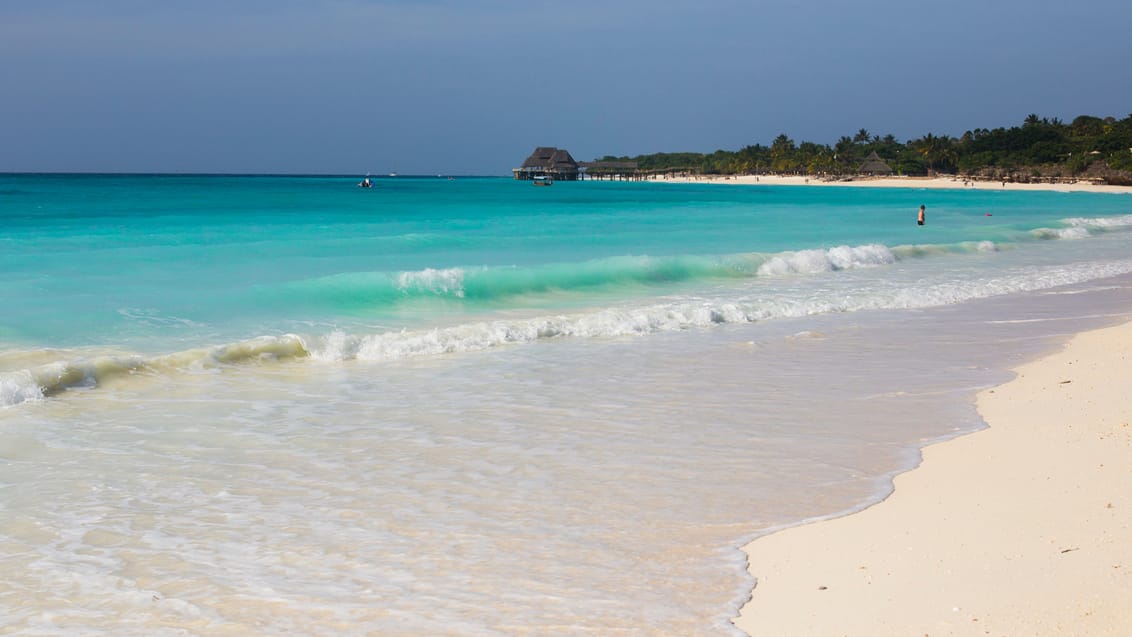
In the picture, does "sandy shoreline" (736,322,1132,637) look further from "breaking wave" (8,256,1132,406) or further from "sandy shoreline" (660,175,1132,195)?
"sandy shoreline" (660,175,1132,195)

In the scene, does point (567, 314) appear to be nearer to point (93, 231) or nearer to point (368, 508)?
point (368, 508)

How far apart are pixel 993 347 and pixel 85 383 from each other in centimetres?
1148

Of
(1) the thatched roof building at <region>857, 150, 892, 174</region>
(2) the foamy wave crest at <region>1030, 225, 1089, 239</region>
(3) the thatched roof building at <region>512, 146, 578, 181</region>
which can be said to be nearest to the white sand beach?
(1) the thatched roof building at <region>857, 150, 892, 174</region>

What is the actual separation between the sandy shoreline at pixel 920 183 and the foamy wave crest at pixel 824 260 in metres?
83.8

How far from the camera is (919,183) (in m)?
138

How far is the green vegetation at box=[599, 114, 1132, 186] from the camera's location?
121 metres

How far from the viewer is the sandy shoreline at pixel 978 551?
4.47 metres

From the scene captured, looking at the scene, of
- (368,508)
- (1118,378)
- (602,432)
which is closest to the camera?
(368,508)

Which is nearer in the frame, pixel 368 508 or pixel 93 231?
pixel 368 508

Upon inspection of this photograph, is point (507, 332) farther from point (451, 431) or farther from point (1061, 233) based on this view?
point (1061, 233)

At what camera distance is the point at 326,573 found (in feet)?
17.3

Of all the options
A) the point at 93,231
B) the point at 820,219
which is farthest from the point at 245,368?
the point at 820,219

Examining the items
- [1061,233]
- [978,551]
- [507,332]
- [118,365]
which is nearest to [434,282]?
[507,332]

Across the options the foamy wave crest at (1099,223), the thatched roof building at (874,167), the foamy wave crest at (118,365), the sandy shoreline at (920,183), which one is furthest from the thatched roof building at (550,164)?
the foamy wave crest at (118,365)
